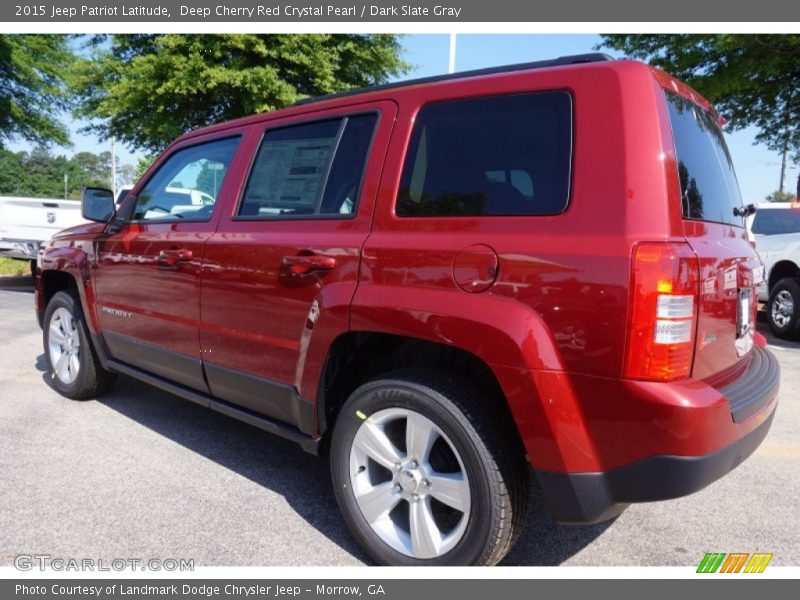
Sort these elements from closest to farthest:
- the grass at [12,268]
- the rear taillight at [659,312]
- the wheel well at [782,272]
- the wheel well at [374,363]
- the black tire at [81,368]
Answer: the rear taillight at [659,312], the wheel well at [374,363], the black tire at [81,368], the wheel well at [782,272], the grass at [12,268]

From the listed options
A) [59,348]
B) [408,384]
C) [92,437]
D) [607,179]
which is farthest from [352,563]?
[59,348]

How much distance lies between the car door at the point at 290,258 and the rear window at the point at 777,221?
810 centimetres

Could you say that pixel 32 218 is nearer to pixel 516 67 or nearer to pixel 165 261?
pixel 165 261

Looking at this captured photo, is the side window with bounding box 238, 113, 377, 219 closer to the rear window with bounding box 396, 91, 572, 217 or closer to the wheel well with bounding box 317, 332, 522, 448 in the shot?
the rear window with bounding box 396, 91, 572, 217

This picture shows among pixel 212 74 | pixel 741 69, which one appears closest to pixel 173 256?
pixel 212 74

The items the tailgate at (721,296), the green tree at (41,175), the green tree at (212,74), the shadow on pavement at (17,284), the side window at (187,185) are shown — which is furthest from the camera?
the green tree at (41,175)

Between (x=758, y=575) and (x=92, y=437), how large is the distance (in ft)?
12.0

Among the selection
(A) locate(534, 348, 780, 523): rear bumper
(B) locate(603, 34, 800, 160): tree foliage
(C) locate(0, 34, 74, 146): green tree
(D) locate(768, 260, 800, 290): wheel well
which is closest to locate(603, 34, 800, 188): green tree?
(B) locate(603, 34, 800, 160): tree foliage

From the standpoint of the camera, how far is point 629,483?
192 centimetres

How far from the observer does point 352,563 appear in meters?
2.49

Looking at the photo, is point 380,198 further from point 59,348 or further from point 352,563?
point 59,348

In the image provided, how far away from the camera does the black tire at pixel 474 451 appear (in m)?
2.08

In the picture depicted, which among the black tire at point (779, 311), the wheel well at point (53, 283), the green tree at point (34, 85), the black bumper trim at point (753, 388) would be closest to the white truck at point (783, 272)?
the black tire at point (779, 311)

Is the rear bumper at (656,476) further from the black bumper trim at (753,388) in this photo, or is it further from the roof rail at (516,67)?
the roof rail at (516,67)
